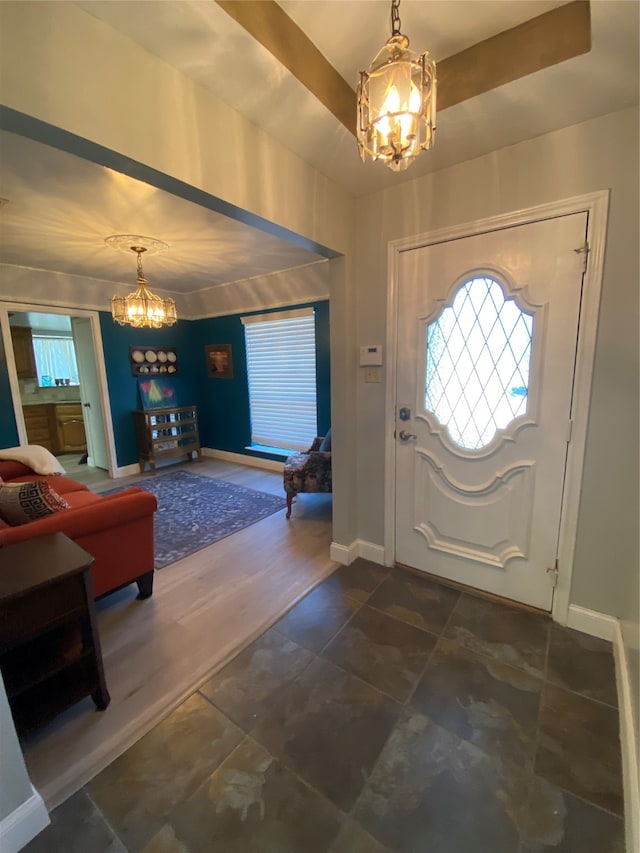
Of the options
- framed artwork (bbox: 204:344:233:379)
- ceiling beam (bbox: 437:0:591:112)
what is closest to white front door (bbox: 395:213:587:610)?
ceiling beam (bbox: 437:0:591:112)

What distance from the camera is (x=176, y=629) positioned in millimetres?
1912

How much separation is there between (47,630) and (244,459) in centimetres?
400

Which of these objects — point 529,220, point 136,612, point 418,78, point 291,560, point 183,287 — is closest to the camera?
point 418,78

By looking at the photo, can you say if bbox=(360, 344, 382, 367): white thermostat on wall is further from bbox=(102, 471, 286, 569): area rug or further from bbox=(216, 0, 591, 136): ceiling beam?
bbox=(102, 471, 286, 569): area rug

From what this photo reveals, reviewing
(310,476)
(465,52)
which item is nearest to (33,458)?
(310,476)

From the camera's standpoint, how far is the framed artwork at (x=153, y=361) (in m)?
4.87

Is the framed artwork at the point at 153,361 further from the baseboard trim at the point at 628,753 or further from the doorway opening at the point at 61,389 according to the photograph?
the baseboard trim at the point at 628,753

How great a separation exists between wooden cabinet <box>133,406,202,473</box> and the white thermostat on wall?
3615 mm

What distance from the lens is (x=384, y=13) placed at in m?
1.17

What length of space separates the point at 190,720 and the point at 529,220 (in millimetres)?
2679

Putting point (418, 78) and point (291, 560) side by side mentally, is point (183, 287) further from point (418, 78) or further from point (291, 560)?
point (418, 78)

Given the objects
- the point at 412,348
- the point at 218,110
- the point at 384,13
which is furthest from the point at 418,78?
the point at 412,348

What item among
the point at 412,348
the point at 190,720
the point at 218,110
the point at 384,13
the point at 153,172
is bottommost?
the point at 190,720

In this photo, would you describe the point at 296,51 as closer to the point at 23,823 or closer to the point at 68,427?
the point at 23,823
